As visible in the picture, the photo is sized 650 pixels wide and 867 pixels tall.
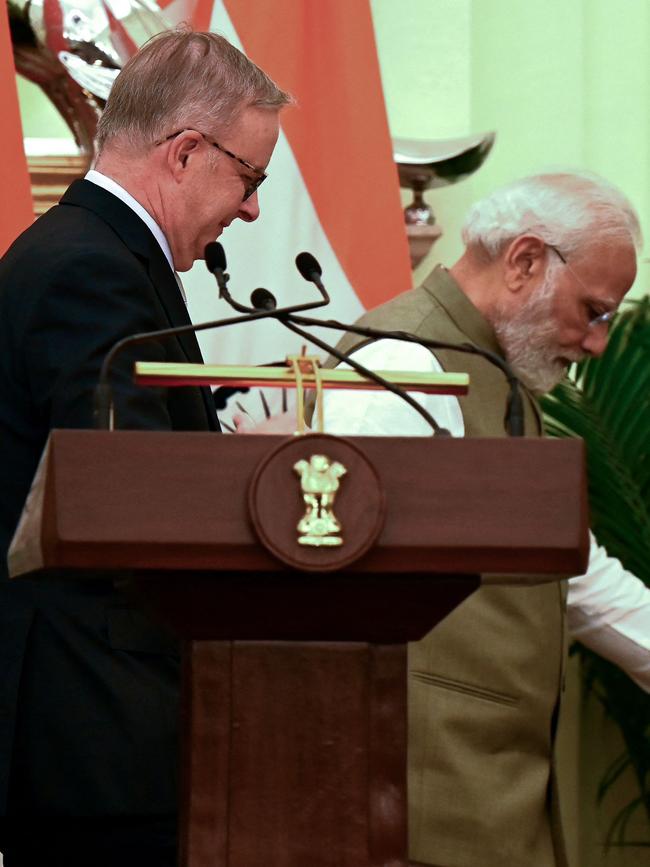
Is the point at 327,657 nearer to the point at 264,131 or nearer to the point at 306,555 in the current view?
the point at 306,555

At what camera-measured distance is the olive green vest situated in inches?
114

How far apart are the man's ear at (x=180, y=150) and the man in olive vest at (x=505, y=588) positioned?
0.64m

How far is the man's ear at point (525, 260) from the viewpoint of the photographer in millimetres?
3232

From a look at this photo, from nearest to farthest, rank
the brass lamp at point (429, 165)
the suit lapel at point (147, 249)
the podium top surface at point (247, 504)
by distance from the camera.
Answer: the podium top surface at point (247, 504) → the suit lapel at point (147, 249) → the brass lamp at point (429, 165)

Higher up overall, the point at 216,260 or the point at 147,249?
the point at 216,260

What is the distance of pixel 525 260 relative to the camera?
324 cm

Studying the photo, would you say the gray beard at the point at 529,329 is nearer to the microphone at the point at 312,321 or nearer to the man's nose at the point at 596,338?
the man's nose at the point at 596,338

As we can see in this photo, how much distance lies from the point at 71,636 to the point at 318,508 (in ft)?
2.44

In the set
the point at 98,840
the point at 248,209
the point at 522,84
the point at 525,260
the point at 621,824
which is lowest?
the point at 621,824

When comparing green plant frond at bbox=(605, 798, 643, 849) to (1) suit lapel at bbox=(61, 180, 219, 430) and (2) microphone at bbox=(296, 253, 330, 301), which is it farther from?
(2) microphone at bbox=(296, 253, 330, 301)

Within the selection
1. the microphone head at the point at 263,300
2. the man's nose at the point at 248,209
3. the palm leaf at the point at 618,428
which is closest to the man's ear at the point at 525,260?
the man's nose at the point at 248,209

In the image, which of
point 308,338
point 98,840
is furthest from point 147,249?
point 98,840

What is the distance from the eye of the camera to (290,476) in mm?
1358

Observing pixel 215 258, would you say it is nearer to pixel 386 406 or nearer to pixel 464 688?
pixel 386 406
